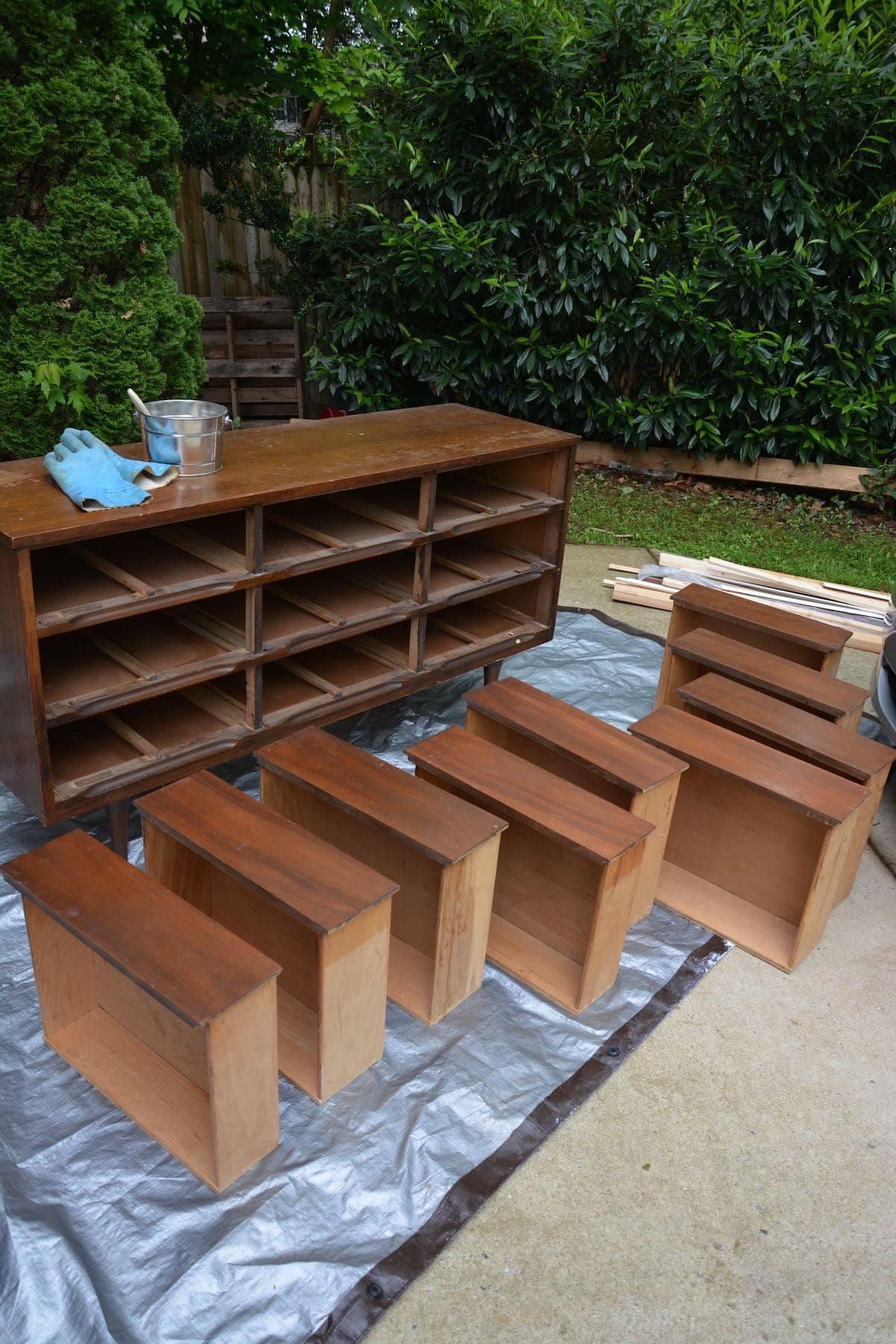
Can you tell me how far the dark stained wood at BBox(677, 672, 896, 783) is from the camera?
2744 mm

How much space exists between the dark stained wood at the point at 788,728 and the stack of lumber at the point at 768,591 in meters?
1.60

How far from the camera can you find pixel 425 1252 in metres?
1.80

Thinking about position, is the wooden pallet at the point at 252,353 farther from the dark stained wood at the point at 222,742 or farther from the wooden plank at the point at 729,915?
A: the wooden plank at the point at 729,915

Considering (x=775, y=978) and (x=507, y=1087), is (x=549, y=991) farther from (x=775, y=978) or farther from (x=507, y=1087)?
(x=775, y=978)

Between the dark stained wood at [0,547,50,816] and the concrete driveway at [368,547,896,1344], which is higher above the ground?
the dark stained wood at [0,547,50,816]

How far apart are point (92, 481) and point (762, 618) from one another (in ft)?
7.40

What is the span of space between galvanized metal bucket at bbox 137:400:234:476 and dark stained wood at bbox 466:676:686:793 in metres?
0.98

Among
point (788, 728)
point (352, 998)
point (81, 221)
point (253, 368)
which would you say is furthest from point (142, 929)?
point (253, 368)

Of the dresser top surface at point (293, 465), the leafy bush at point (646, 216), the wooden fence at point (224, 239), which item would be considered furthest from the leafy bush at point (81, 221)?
the wooden fence at point (224, 239)

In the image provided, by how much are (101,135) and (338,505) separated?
7.97ft

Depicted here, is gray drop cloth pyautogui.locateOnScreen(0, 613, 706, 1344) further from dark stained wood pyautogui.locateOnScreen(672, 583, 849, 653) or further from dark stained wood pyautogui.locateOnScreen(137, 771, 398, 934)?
dark stained wood pyautogui.locateOnScreen(672, 583, 849, 653)

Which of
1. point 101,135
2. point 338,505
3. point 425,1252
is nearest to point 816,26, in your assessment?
point 101,135

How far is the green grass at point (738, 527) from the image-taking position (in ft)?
18.0

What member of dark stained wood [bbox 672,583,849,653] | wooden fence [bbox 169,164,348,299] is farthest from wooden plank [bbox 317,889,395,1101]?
wooden fence [bbox 169,164,348,299]
